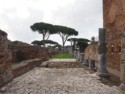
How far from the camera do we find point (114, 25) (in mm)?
12992

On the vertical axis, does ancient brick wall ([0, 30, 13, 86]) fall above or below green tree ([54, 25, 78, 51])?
below

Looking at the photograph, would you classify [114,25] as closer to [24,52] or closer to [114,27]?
[114,27]

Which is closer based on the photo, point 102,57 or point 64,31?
point 102,57

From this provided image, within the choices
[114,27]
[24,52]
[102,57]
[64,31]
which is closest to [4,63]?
[102,57]

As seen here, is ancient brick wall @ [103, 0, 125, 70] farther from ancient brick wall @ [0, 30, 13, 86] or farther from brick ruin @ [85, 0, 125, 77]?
ancient brick wall @ [0, 30, 13, 86]

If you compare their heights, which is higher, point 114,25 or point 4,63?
point 114,25

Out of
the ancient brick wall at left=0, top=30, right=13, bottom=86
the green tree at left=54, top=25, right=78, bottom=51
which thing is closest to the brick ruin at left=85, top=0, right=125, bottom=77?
the ancient brick wall at left=0, top=30, right=13, bottom=86

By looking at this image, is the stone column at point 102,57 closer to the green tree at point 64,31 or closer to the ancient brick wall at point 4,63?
the ancient brick wall at point 4,63

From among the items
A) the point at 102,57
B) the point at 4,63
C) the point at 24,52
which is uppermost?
the point at 24,52

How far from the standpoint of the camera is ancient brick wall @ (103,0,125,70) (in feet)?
39.2

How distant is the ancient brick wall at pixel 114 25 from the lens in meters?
11.9

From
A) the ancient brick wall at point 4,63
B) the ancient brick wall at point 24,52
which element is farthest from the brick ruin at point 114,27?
the ancient brick wall at point 24,52

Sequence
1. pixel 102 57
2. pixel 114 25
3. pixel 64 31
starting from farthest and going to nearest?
pixel 64 31 → pixel 114 25 → pixel 102 57

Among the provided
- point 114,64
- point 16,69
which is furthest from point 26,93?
point 114,64
